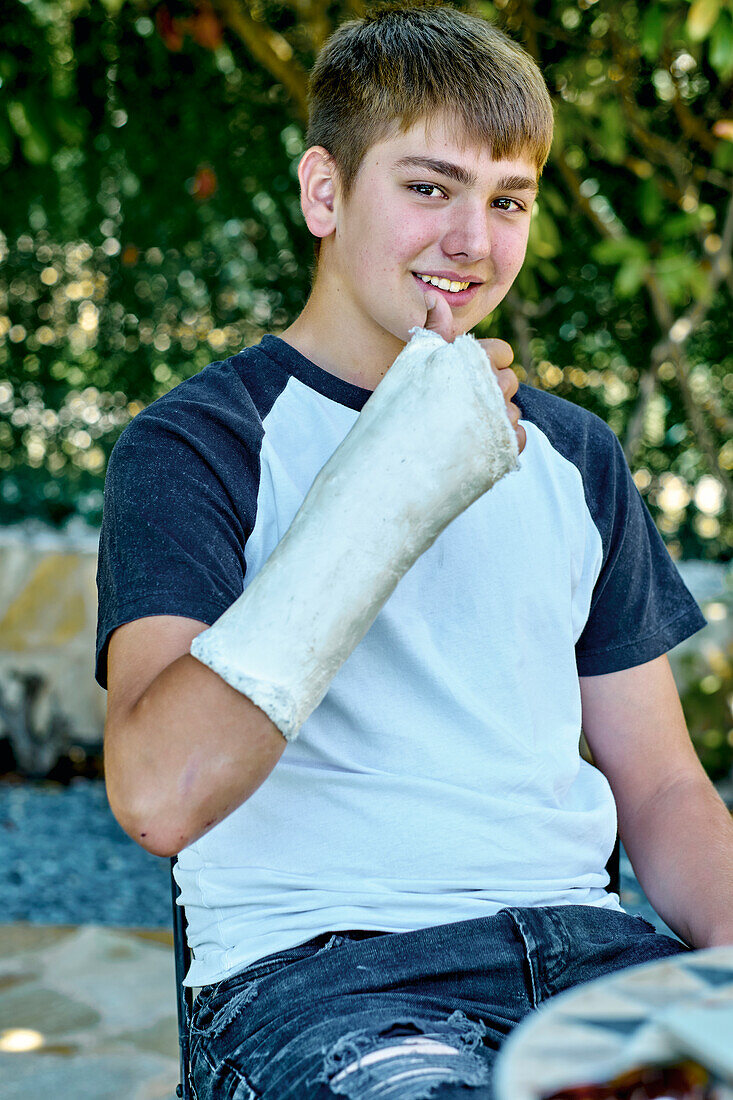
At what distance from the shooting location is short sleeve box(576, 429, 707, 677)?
4.51 ft

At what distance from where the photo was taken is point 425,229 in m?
1.24

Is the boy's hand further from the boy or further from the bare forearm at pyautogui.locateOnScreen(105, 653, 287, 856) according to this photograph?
the bare forearm at pyautogui.locateOnScreen(105, 653, 287, 856)

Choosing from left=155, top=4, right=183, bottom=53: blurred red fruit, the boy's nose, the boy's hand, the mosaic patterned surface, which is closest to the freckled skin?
the boy's nose

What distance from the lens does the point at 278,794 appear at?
3.70ft

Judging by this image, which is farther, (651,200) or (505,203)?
(651,200)

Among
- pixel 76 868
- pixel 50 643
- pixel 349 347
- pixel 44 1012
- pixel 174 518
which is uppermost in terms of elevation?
pixel 349 347

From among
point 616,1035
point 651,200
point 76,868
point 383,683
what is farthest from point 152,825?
point 76,868

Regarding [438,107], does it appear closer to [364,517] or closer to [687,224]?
[364,517]

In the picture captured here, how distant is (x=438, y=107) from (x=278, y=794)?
2.52 feet

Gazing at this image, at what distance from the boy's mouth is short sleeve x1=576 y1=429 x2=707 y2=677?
0.92 feet

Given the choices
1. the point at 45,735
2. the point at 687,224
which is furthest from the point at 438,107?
the point at 45,735

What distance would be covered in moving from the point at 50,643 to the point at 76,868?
1.08 meters

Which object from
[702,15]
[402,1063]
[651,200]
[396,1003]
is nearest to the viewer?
[402,1063]

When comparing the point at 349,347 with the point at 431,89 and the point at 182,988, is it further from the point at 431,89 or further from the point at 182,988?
the point at 182,988
